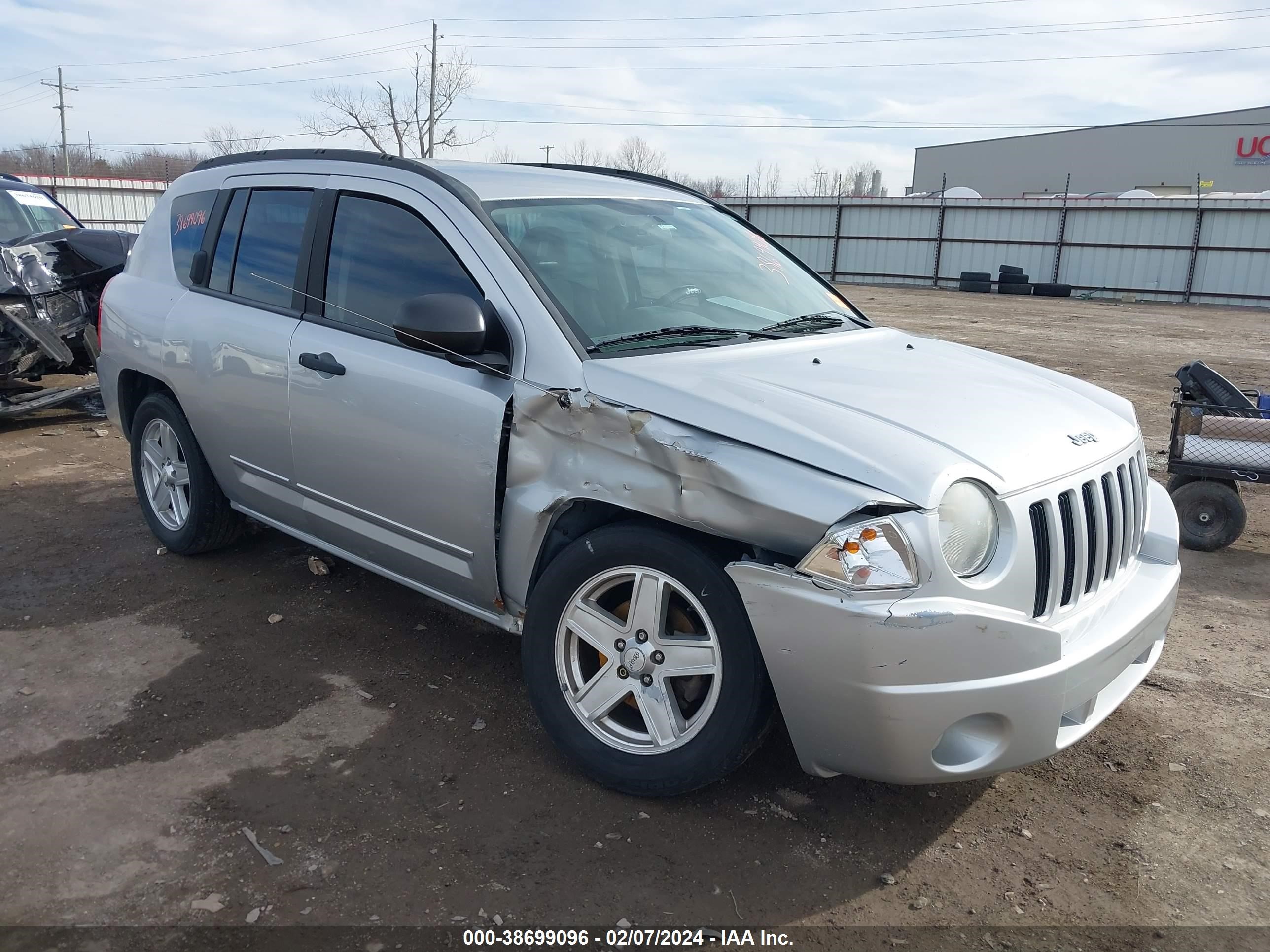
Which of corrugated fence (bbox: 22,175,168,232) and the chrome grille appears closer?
the chrome grille

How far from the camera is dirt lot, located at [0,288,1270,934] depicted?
260 centimetres

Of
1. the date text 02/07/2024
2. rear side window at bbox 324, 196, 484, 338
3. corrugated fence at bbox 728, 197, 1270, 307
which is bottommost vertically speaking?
the date text 02/07/2024

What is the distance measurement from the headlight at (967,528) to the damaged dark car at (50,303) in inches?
280

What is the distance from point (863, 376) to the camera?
3.18m

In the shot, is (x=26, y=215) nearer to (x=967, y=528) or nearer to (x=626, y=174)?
(x=626, y=174)

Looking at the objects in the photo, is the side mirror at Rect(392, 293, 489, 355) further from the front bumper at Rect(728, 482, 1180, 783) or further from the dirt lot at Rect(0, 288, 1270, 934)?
the dirt lot at Rect(0, 288, 1270, 934)

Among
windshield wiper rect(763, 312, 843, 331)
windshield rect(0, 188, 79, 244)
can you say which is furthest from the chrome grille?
windshield rect(0, 188, 79, 244)

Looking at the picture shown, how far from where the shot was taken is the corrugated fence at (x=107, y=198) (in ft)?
118

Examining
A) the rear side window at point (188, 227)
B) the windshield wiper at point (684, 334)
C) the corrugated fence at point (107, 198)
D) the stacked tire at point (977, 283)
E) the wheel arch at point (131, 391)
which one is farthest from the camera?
the corrugated fence at point (107, 198)

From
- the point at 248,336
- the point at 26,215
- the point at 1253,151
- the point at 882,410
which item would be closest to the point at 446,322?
the point at 882,410

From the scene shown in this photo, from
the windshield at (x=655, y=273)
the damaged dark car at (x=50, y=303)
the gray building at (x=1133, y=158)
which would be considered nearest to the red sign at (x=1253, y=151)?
the gray building at (x=1133, y=158)

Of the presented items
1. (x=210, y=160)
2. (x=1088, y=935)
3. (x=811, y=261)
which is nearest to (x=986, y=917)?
(x=1088, y=935)

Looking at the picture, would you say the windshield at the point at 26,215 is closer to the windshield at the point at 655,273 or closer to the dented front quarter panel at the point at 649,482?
the windshield at the point at 655,273

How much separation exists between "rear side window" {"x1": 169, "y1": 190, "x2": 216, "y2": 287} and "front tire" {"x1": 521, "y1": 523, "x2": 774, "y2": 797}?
2.75 metres
